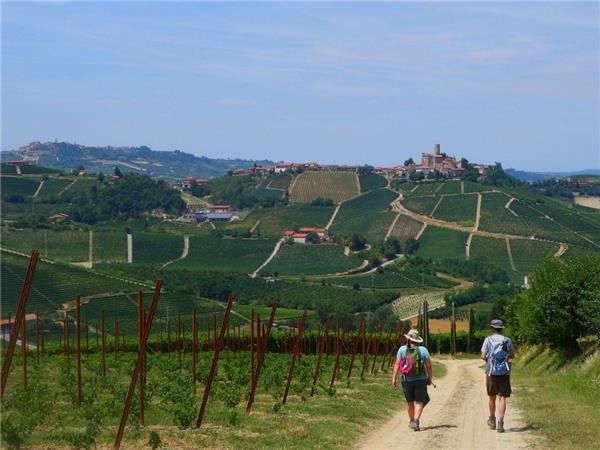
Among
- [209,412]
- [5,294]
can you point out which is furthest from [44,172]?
[209,412]

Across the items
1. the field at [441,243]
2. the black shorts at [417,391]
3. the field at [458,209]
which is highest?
the black shorts at [417,391]

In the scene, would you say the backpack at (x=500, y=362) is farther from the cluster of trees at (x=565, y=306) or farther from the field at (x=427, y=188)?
the field at (x=427, y=188)

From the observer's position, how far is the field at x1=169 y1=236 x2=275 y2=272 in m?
119

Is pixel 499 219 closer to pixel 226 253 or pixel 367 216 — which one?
pixel 367 216

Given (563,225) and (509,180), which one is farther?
(509,180)

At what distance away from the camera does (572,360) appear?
30.9 meters

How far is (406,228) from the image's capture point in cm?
14612

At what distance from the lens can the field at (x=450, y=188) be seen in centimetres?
16523

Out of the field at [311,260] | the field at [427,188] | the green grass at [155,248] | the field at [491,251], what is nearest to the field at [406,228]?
the field at [491,251]

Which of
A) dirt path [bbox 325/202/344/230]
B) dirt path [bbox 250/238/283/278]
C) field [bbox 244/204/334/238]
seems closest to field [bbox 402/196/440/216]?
dirt path [bbox 325/202/344/230]

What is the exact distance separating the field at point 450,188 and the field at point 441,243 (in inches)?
963

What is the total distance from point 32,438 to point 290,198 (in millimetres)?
175350

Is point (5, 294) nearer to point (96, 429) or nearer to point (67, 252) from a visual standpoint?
point (67, 252)

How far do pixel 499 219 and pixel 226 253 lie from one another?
Answer: 139 feet
